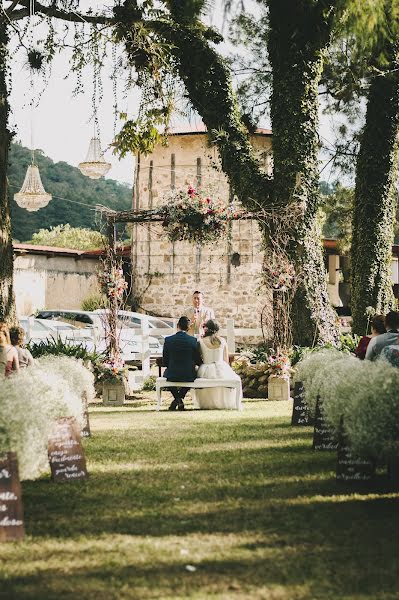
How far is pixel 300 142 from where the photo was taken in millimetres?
17547

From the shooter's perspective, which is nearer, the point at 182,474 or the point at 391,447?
the point at 391,447

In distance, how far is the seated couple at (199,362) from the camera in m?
13.7

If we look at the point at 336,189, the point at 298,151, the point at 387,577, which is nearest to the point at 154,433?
the point at 387,577

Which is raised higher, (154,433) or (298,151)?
(298,151)

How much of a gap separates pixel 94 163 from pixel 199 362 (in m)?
10.9

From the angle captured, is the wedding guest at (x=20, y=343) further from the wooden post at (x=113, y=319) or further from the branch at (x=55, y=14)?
the branch at (x=55, y=14)

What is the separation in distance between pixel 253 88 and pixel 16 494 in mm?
17629

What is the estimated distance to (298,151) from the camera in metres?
17.5

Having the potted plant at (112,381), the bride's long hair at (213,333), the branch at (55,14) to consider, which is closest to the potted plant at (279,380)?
→ the bride's long hair at (213,333)

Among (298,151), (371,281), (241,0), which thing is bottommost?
A: (371,281)

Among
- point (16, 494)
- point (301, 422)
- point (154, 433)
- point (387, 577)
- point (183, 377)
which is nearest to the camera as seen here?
point (387, 577)

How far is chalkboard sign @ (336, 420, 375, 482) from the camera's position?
6676 millimetres

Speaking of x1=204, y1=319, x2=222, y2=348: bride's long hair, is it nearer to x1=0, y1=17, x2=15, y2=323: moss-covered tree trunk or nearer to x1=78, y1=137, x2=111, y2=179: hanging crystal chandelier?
x1=0, y1=17, x2=15, y2=323: moss-covered tree trunk

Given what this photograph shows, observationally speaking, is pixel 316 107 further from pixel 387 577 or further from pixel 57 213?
pixel 57 213
